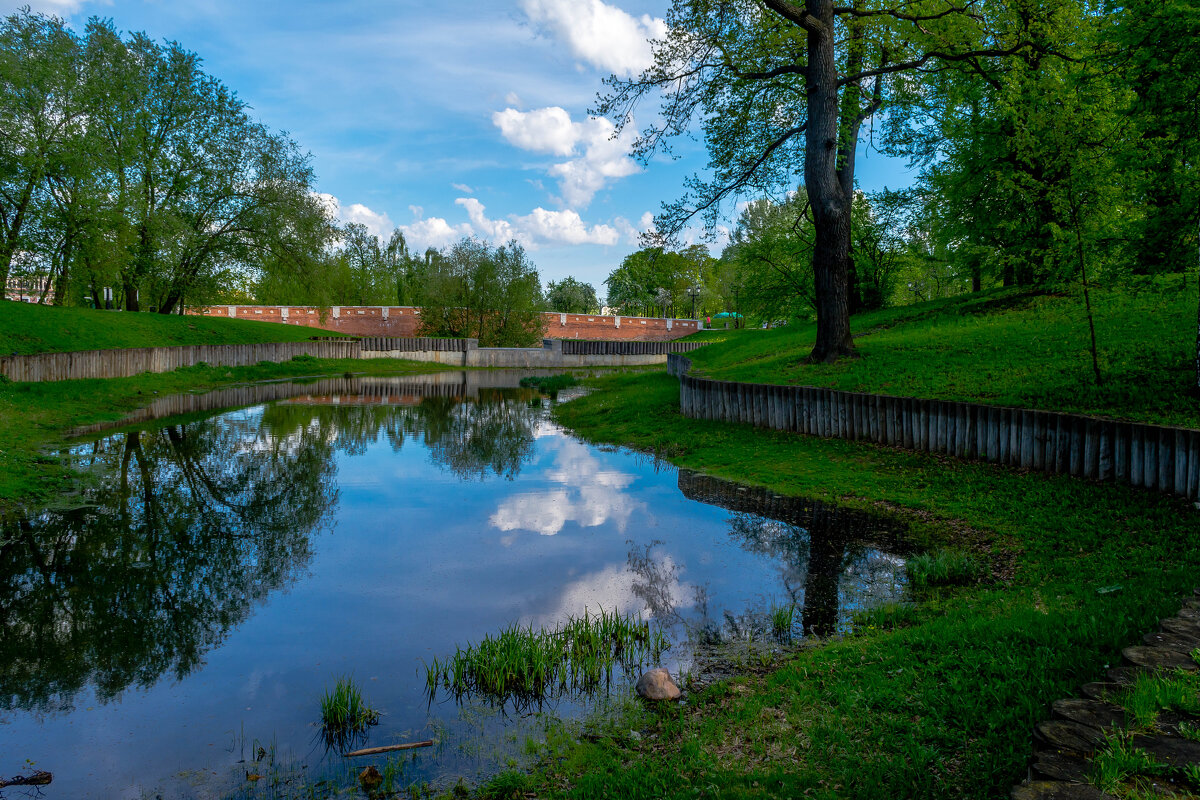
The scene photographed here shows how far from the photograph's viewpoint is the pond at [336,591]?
191 inches

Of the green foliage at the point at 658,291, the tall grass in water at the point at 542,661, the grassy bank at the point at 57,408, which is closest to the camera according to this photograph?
the tall grass in water at the point at 542,661

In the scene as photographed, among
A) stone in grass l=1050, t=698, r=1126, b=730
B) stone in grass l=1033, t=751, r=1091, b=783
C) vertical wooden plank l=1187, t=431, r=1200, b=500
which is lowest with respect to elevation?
stone in grass l=1033, t=751, r=1091, b=783

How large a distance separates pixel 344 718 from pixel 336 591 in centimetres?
295

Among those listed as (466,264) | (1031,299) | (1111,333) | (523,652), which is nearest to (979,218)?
(1031,299)

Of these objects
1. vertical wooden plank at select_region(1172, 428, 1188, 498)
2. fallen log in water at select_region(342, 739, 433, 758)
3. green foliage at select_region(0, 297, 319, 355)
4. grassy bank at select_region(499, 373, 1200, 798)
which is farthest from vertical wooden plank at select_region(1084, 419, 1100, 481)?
green foliage at select_region(0, 297, 319, 355)

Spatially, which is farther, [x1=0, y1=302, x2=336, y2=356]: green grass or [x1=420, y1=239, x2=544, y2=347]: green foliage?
[x1=420, y1=239, x2=544, y2=347]: green foliage

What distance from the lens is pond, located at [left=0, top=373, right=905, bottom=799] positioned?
4855 mm

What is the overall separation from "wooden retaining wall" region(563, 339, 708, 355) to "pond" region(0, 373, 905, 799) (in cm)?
4027

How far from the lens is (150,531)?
380 inches

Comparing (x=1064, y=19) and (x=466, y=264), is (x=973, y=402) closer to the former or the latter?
(x=1064, y=19)

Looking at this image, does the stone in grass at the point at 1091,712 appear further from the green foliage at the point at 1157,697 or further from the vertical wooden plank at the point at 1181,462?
the vertical wooden plank at the point at 1181,462

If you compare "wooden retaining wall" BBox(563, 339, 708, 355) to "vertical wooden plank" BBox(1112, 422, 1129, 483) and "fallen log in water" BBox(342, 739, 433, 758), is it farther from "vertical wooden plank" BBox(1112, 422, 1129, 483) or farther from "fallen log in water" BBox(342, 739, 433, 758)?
"fallen log in water" BBox(342, 739, 433, 758)

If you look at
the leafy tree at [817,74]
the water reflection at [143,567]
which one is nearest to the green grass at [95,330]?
the water reflection at [143,567]

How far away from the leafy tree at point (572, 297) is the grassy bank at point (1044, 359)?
79.1m
